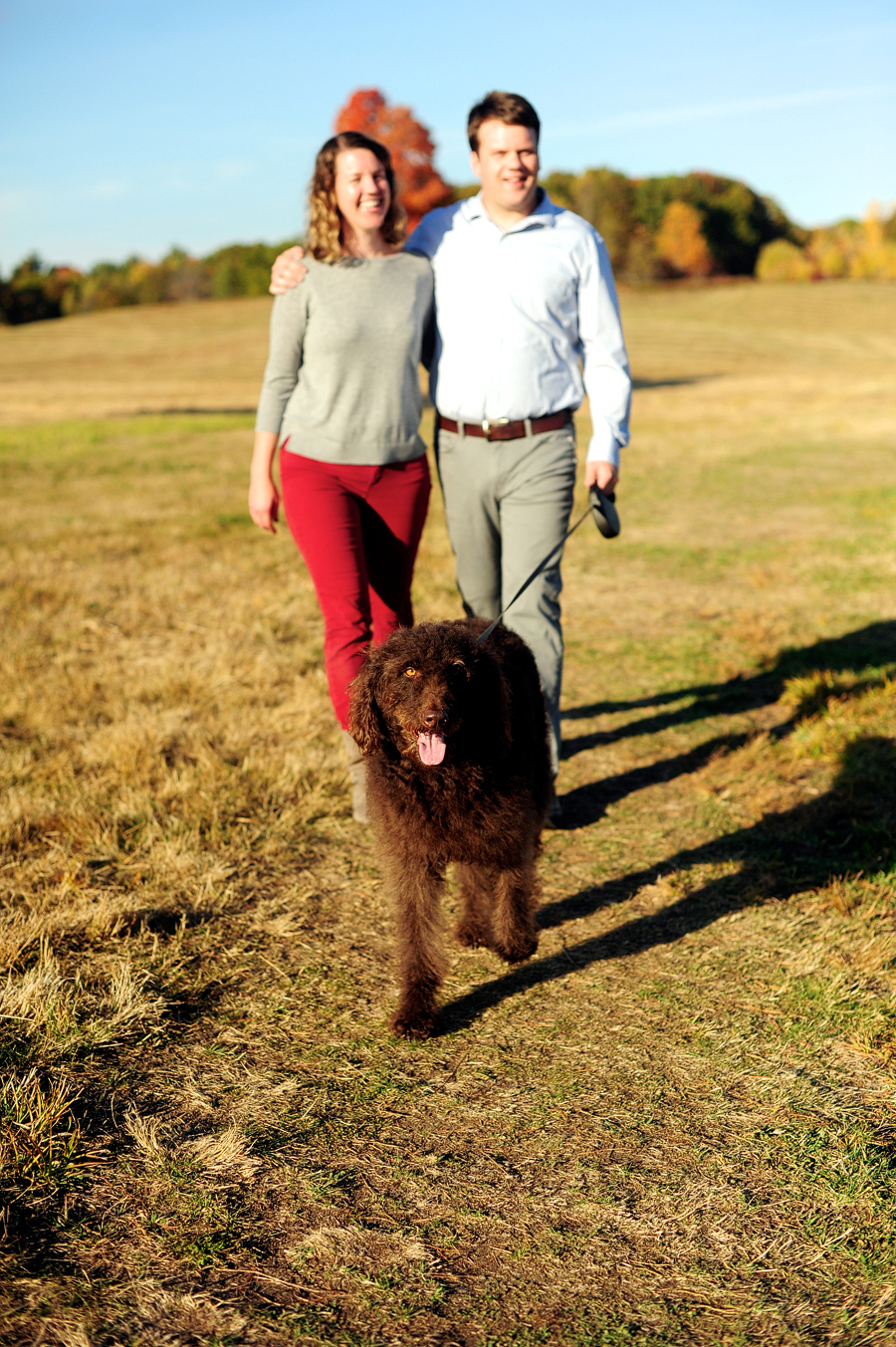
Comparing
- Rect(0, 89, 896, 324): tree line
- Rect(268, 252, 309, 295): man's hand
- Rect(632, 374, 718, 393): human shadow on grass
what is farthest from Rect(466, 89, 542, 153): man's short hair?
Rect(0, 89, 896, 324): tree line

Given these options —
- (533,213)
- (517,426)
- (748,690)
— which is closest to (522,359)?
(517,426)

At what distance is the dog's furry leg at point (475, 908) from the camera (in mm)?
3746

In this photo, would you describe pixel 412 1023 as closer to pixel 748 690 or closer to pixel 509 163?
pixel 509 163

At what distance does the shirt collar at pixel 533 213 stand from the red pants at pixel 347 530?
108 centimetres

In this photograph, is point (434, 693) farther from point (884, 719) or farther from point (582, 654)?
point (582, 654)

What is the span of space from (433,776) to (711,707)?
3884 mm

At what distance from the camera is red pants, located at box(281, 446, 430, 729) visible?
14.5 ft

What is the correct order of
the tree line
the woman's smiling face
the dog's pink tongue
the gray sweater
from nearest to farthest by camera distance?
the dog's pink tongue
the woman's smiling face
the gray sweater
the tree line

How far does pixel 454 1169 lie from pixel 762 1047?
3.66 ft

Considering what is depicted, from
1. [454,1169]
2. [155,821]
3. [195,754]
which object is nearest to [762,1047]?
[454,1169]

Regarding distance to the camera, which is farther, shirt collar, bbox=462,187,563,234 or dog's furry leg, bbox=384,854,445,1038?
shirt collar, bbox=462,187,563,234

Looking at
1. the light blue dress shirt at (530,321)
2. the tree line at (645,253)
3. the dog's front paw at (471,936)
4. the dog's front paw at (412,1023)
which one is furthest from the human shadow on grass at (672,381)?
the tree line at (645,253)

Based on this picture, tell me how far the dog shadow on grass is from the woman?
5.37 feet

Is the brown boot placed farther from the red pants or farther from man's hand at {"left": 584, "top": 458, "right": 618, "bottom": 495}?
man's hand at {"left": 584, "top": 458, "right": 618, "bottom": 495}
